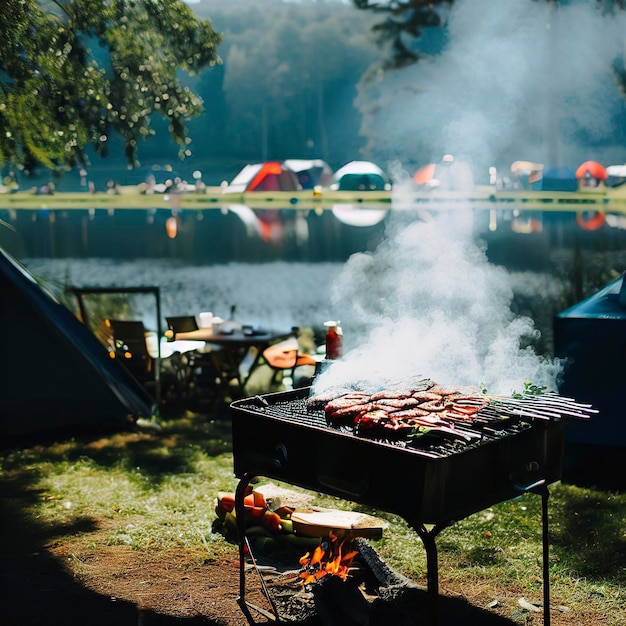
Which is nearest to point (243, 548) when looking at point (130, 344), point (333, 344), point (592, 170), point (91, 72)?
point (333, 344)

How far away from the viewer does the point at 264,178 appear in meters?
12.0

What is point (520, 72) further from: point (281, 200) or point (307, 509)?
point (307, 509)

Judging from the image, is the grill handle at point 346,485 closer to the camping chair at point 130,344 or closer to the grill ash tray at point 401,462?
the grill ash tray at point 401,462

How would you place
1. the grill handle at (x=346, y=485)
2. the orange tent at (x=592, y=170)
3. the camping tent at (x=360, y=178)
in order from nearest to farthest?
the grill handle at (x=346, y=485), the orange tent at (x=592, y=170), the camping tent at (x=360, y=178)

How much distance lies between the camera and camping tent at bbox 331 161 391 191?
38.4 feet

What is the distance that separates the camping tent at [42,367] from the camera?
24.0ft

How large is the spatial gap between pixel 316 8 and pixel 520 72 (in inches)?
118

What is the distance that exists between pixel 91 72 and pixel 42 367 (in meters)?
3.76

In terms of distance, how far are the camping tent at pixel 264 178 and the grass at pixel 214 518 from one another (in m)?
5.33

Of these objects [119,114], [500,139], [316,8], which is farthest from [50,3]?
[500,139]

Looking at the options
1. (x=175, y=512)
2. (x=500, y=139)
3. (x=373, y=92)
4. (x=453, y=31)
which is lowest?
(x=175, y=512)

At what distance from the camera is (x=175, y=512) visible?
5.84 meters

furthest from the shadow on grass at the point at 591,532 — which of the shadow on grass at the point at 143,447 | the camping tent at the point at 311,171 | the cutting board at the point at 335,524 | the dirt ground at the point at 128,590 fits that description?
the camping tent at the point at 311,171

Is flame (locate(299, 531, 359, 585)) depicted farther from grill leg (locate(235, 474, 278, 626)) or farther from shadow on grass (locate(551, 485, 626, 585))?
shadow on grass (locate(551, 485, 626, 585))
